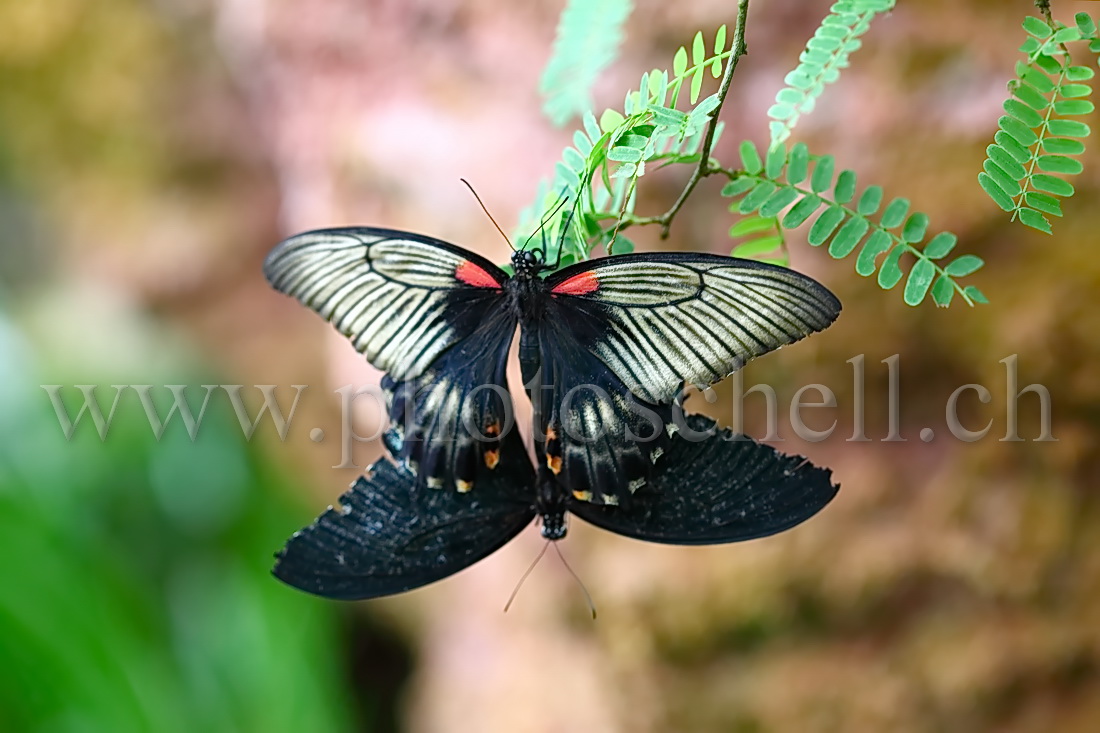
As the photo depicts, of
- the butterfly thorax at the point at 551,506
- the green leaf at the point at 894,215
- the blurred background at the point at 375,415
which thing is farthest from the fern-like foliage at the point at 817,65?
the blurred background at the point at 375,415

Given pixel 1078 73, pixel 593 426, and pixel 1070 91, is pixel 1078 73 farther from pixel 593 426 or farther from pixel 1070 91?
pixel 593 426

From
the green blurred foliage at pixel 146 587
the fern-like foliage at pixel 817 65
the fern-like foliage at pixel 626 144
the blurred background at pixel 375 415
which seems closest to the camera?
the fern-like foliage at pixel 626 144

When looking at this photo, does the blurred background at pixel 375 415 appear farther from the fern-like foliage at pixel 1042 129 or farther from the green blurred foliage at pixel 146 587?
the fern-like foliage at pixel 1042 129

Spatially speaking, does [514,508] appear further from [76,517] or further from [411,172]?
[76,517]

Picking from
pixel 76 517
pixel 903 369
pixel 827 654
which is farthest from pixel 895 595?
pixel 76 517

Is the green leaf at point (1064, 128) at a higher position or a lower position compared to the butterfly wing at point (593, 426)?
higher

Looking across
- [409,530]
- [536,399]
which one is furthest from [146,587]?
[536,399]
